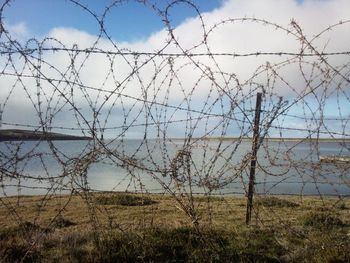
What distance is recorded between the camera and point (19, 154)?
468 centimetres

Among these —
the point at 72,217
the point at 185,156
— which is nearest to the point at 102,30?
the point at 185,156

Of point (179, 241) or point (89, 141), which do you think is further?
point (179, 241)

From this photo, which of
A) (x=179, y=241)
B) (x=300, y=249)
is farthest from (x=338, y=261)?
(x=179, y=241)

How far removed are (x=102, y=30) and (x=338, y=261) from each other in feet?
9.89

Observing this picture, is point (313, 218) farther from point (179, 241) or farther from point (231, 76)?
point (231, 76)

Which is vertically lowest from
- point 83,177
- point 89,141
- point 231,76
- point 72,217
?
point 72,217

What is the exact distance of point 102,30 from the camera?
178 inches

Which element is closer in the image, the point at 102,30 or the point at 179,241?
the point at 102,30

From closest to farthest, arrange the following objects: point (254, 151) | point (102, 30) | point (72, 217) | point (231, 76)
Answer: point (102, 30)
point (231, 76)
point (254, 151)
point (72, 217)

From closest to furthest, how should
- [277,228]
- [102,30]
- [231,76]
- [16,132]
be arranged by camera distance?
1. [102,30]
2. [231,76]
3. [16,132]
4. [277,228]

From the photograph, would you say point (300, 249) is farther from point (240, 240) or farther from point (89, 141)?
point (89, 141)

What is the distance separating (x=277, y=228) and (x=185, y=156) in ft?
7.48

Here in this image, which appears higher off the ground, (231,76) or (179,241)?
(231,76)

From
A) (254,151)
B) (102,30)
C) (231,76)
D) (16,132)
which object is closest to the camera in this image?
(102,30)
